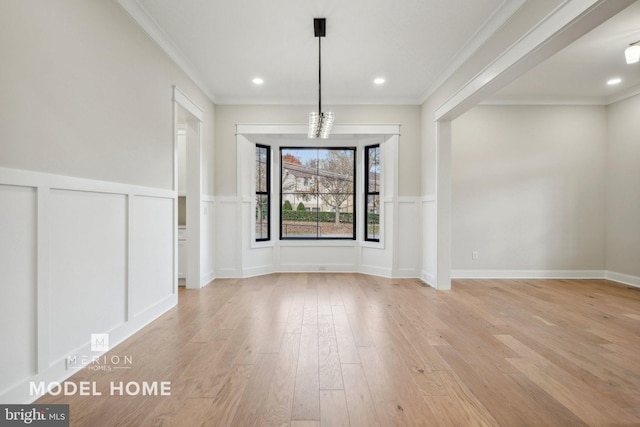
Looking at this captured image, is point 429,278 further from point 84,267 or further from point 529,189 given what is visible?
point 84,267

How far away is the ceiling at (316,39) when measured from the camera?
2.88 m

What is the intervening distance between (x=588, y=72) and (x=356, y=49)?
3.11m

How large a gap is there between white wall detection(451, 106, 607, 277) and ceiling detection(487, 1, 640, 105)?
0.79 ft

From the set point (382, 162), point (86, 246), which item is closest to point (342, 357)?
point (86, 246)

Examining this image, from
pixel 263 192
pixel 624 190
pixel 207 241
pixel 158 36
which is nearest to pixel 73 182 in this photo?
pixel 158 36

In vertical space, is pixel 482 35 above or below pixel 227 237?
above

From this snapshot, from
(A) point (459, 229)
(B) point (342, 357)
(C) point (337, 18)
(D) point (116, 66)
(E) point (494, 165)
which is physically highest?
(C) point (337, 18)

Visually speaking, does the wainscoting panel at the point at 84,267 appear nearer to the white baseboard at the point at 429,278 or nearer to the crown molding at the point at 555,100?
the white baseboard at the point at 429,278

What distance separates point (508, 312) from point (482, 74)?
2.49m

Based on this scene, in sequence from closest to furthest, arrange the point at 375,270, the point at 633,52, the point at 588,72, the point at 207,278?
1. the point at 633,52
2. the point at 588,72
3. the point at 207,278
4. the point at 375,270

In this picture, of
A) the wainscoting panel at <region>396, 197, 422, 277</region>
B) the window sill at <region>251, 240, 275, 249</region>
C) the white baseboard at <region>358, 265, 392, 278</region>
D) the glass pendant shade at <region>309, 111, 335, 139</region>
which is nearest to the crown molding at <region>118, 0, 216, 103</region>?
the glass pendant shade at <region>309, 111, 335, 139</region>

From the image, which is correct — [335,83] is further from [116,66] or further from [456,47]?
[116,66]

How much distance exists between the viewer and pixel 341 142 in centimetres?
602

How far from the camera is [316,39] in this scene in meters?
3.41
